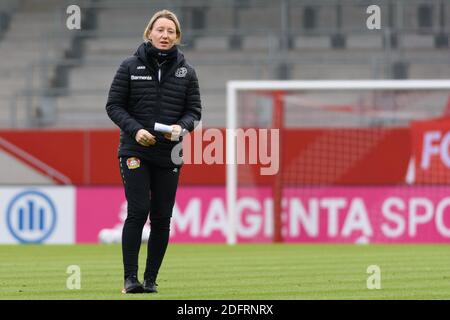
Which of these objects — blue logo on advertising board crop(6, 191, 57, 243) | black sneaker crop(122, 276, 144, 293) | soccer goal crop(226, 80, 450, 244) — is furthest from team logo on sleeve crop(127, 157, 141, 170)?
blue logo on advertising board crop(6, 191, 57, 243)

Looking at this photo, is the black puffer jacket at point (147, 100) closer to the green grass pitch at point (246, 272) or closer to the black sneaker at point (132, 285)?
the black sneaker at point (132, 285)

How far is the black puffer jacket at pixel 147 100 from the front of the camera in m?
8.11

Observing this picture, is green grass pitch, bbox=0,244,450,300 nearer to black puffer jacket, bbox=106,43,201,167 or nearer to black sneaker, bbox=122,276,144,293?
black sneaker, bbox=122,276,144,293

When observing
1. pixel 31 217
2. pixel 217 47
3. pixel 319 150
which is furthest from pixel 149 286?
pixel 217 47

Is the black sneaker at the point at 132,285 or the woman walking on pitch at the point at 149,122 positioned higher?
the woman walking on pitch at the point at 149,122

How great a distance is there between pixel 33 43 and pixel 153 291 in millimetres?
16862

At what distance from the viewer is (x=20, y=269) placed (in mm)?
11234

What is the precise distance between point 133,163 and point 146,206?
303mm

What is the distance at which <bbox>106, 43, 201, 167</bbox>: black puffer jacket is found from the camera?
8.11 meters

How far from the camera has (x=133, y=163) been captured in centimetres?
808

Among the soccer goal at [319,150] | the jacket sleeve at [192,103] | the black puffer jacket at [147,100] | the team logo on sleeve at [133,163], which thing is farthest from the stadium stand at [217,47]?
the team logo on sleeve at [133,163]

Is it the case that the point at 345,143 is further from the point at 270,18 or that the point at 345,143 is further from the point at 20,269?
the point at 20,269

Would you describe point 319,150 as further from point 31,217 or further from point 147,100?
point 147,100

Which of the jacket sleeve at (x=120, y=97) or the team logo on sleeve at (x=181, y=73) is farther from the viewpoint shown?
the team logo on sleeve at (x=181, y=73)
